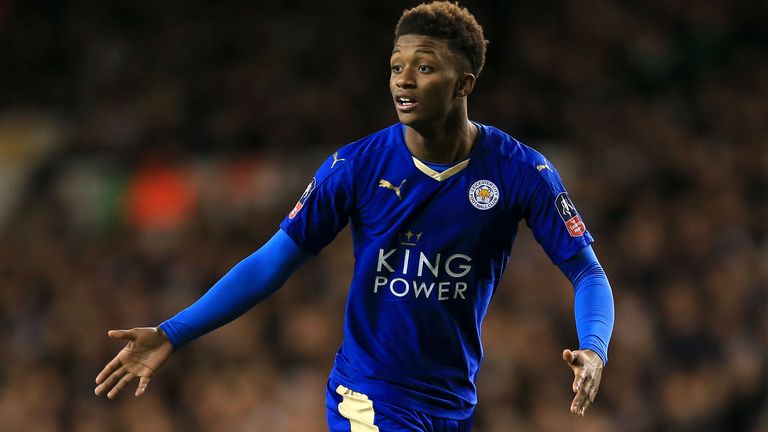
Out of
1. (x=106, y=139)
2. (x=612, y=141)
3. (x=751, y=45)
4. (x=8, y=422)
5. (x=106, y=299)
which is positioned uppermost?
(x=751, y=45)

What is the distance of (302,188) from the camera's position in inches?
423

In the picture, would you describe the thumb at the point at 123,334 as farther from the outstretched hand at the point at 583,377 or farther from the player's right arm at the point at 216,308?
the outstretched hand at the point at 583,377

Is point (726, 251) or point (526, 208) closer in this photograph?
point (526, 208)

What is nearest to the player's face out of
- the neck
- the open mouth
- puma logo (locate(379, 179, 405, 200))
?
the open mouth

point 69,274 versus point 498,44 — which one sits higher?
point 498,44

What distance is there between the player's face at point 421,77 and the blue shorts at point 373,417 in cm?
98

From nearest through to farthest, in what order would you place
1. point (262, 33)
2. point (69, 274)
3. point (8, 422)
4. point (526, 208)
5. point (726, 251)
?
point (526, 208) < point (726, 251) < point (8, 422) < point (69, 274) < point (262, 33)

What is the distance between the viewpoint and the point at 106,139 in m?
12.4

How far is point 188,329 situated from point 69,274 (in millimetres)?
7017

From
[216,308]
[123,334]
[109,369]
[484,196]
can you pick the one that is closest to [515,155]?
[484,196]

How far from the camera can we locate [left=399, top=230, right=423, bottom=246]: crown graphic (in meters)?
4.22

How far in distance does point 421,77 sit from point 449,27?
0.66 ft

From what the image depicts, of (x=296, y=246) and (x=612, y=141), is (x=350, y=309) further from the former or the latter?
(x=612, y=141)

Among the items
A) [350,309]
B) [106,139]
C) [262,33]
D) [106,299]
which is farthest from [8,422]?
[350,309]
